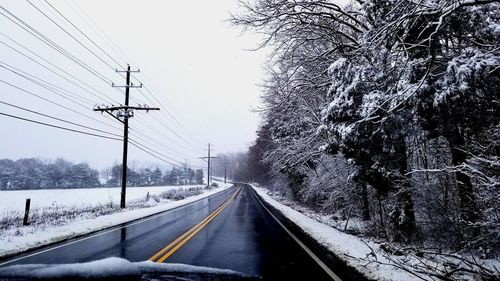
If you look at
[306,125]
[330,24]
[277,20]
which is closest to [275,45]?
[277,20]

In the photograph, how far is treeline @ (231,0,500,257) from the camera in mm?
5926

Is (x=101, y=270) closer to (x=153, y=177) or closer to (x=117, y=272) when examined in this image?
(x=117, y=272)

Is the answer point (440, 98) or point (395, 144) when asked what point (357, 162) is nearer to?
point (395, 144)

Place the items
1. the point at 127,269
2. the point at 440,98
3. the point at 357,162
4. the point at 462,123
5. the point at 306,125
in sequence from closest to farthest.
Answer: the point at 127,269 < the point at 440,98 < the point at 462,123 < the point at 357,162 < the point at 306,125

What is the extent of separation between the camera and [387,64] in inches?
345

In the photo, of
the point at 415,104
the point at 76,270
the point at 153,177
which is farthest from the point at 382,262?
the point at 153,177

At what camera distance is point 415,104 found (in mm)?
7281

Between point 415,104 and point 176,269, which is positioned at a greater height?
point 415,104

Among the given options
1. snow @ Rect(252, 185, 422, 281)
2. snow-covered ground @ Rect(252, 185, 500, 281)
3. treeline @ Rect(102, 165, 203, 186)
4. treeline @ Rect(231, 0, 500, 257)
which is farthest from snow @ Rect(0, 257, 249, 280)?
treeline @ Rect(102, 165, 203, 186)

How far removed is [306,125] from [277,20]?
8891mm

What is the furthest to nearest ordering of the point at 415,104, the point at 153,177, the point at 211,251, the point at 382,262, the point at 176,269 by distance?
the point at 153,177, the point at 211,251, the point at 415,104, the point at 382,262, the point at 176,269

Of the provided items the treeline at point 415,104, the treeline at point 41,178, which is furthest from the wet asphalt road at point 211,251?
the treeline at point 41,178

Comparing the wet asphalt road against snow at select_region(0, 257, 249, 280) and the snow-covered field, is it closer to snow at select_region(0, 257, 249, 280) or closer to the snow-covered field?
snow at select_region(0, 257, 249, 280)

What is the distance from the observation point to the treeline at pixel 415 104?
19.4ft
